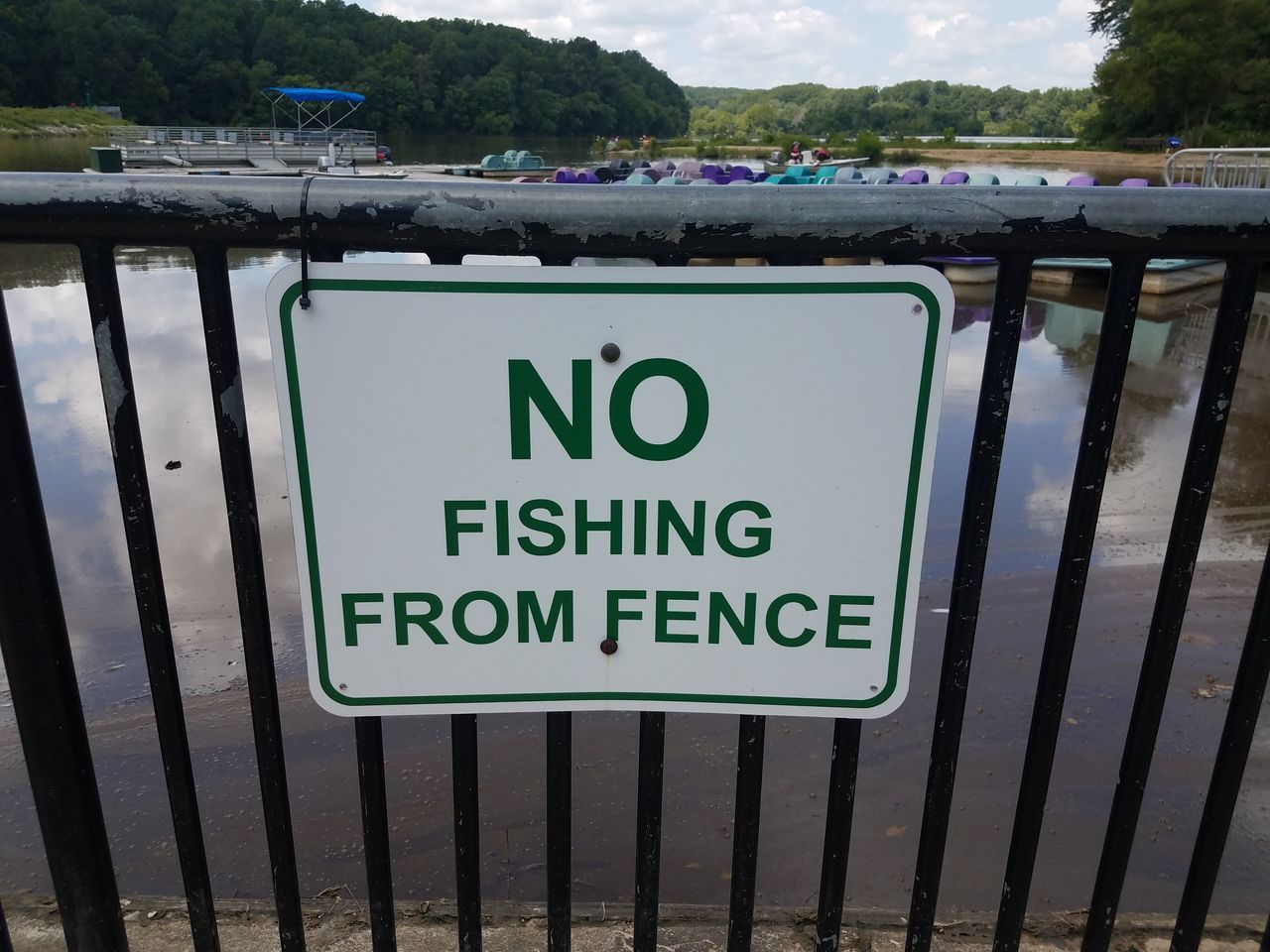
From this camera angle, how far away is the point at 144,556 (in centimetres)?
142

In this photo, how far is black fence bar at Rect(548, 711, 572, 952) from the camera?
1.49 meters

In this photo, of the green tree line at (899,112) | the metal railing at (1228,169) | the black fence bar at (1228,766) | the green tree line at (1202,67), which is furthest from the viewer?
the green tree line at (899,112)

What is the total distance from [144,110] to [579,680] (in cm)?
9005

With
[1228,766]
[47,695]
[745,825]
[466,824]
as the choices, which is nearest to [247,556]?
[47,695]

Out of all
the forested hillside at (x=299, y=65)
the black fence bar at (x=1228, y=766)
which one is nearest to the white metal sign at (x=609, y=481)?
the black fence bar at (x=1228, y=766)

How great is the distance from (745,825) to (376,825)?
628 millimetres

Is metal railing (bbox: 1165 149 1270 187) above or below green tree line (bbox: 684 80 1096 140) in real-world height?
below

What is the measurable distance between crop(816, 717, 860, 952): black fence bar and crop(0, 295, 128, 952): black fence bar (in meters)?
1.25

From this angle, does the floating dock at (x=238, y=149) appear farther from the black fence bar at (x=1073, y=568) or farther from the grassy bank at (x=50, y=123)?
the black fence bar at (x=1073, y=568)

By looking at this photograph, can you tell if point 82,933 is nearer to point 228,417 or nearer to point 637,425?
point 228,417

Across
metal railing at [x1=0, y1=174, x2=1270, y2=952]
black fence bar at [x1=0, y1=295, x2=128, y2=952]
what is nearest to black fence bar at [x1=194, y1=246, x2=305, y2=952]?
metal railing at [x1=0, y1=174, x2=1270, y2=952]

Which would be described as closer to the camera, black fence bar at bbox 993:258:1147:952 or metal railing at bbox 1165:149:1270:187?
black fence bar at bbox 993:258:1147:952

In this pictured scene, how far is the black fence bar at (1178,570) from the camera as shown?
1.30 metres

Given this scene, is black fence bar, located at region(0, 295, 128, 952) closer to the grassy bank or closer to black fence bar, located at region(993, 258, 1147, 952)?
black fence bar, located at region(993, 258, 1147, 952)
